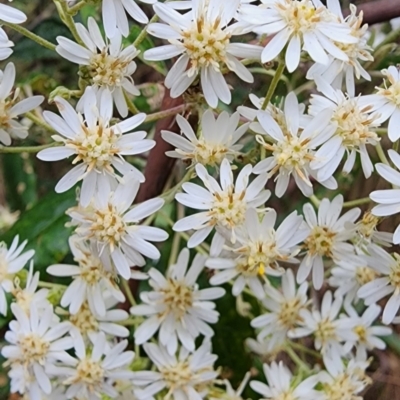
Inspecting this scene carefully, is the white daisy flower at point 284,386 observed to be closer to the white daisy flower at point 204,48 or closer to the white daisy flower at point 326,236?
the white daisy flower at point 326,236

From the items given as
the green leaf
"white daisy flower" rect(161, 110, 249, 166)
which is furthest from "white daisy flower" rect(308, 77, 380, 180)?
the green leaf

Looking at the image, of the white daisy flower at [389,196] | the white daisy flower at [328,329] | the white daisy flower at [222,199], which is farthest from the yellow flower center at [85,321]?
the white daisy flower at [389,196]

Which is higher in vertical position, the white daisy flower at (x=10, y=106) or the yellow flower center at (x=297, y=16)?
the yellow flower center at (x=297, y=16)

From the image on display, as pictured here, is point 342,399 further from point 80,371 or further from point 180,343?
point 80,371

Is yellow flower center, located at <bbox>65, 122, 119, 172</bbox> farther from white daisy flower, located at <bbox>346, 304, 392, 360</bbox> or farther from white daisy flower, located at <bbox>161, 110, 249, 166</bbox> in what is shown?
white daisy flower, located at <bbox>346, 304, 392, 360</bbox>

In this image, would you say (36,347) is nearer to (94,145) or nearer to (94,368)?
(94,368)

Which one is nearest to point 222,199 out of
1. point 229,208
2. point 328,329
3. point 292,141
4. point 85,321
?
point 229,208
